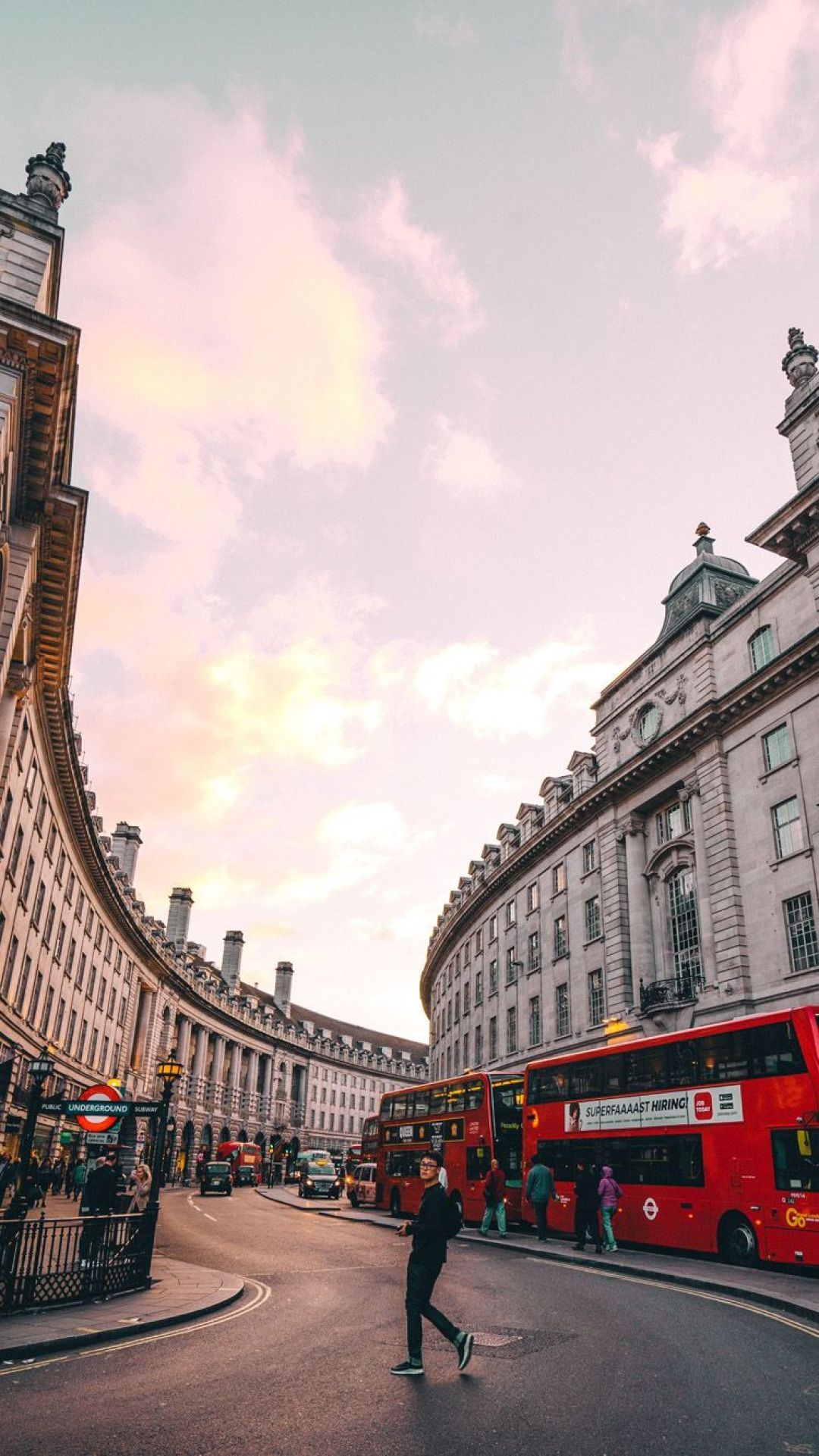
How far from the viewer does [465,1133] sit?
27.3m

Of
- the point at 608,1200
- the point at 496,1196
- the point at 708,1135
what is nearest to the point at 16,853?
the point at 496,1196

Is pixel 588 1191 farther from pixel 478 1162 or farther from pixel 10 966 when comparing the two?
pixel 10 966

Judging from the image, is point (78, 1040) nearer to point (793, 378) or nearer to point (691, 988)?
point (691, 988)

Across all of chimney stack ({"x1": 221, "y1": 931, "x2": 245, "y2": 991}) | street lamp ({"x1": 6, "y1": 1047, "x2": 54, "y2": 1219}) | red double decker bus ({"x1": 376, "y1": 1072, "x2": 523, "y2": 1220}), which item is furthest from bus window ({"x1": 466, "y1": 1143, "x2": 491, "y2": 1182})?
chimney stack ({"x1": 221, "y1": 931, "x2": 245, "y2": 991})

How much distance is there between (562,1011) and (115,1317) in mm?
34227

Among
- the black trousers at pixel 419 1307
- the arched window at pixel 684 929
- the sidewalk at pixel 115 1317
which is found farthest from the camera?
the arched window at pixel 684 929

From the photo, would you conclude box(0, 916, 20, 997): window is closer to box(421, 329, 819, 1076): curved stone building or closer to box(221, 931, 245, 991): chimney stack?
box(421, 329, 819, 1076): curved stone building

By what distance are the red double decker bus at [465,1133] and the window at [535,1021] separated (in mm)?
13399

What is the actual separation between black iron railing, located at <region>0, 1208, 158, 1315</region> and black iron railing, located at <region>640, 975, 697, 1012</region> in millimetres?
23269

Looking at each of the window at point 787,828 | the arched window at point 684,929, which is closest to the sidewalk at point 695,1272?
the arched window at point 684,929

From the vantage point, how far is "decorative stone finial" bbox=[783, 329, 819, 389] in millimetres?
32625

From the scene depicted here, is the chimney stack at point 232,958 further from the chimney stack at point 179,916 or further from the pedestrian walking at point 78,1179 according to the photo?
the pedestrian walking at point 78,1179

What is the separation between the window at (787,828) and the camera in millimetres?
29109

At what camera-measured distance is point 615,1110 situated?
20156mm
